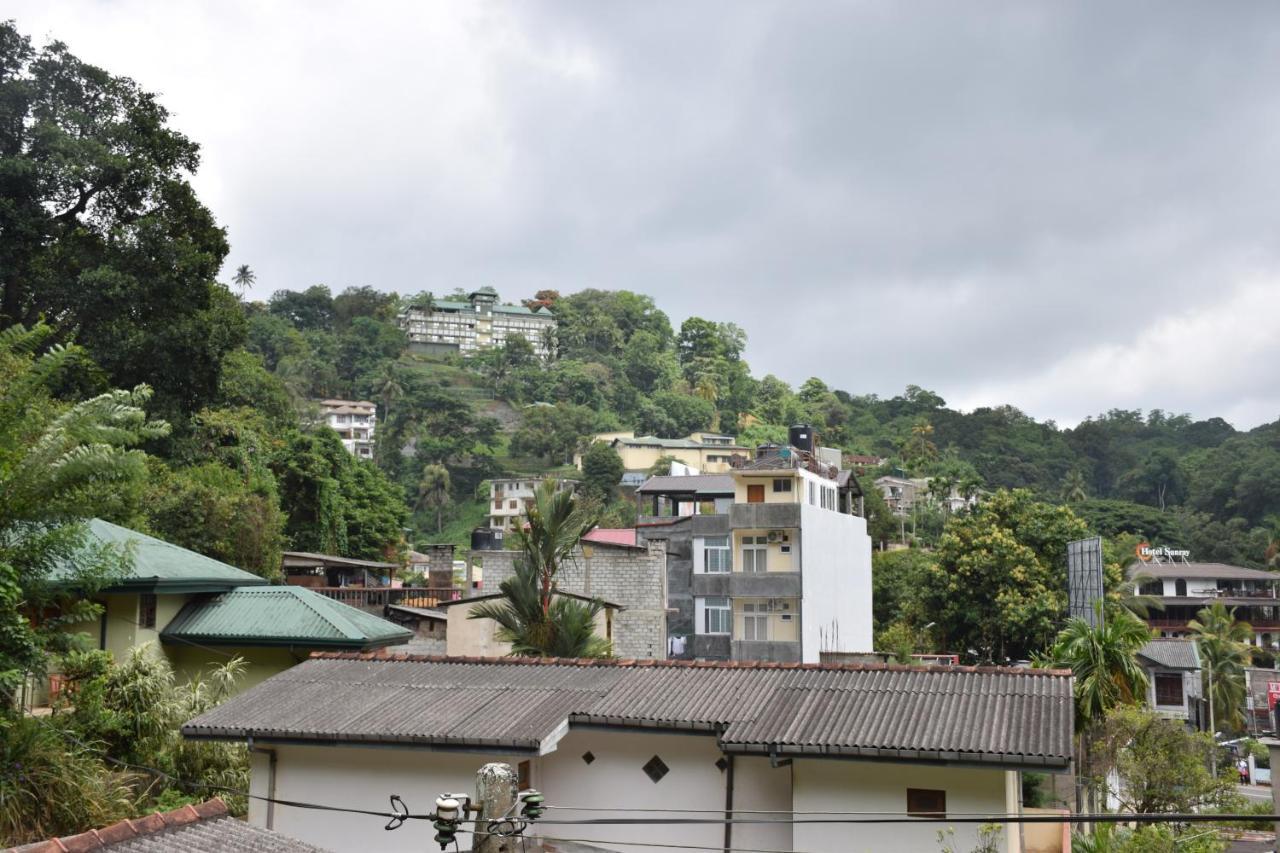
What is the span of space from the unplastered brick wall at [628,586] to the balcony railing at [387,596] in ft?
4.83

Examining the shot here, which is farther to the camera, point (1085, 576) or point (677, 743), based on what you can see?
point (1085, 576)

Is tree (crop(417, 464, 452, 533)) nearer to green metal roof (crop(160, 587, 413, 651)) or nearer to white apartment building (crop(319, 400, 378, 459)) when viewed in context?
white apartment building (crop(319, 400, 378, 459))

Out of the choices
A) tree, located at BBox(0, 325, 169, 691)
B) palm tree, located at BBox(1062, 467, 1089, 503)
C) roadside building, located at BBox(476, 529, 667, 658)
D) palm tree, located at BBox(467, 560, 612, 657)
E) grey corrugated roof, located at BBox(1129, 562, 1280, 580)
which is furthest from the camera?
palm tree, located at BBox(1062, 467, 1089, 503)

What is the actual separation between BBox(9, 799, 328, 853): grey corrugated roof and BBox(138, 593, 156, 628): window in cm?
1064

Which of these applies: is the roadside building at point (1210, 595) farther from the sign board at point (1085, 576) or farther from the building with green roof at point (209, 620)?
the building with green roof at point (209, 620)

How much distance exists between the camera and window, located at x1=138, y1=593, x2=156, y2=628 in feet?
63.1

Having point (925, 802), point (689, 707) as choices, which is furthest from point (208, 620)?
point (925, 802)

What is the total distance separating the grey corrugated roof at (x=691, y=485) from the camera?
46125mm

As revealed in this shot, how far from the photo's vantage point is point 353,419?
119 metres

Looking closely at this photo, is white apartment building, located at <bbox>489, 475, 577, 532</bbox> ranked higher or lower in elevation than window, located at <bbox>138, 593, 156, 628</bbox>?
higher

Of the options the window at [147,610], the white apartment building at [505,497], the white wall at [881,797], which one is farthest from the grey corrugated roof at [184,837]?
the white apartment building at [505,497]

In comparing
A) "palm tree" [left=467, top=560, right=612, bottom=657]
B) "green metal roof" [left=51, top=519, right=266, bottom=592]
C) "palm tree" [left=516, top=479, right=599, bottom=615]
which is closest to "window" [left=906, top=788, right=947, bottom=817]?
"palm tree" [left=467, top=560, right=612, bottom=657]

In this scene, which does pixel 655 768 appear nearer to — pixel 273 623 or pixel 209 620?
pixel 273 623

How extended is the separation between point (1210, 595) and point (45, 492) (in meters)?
75.5
